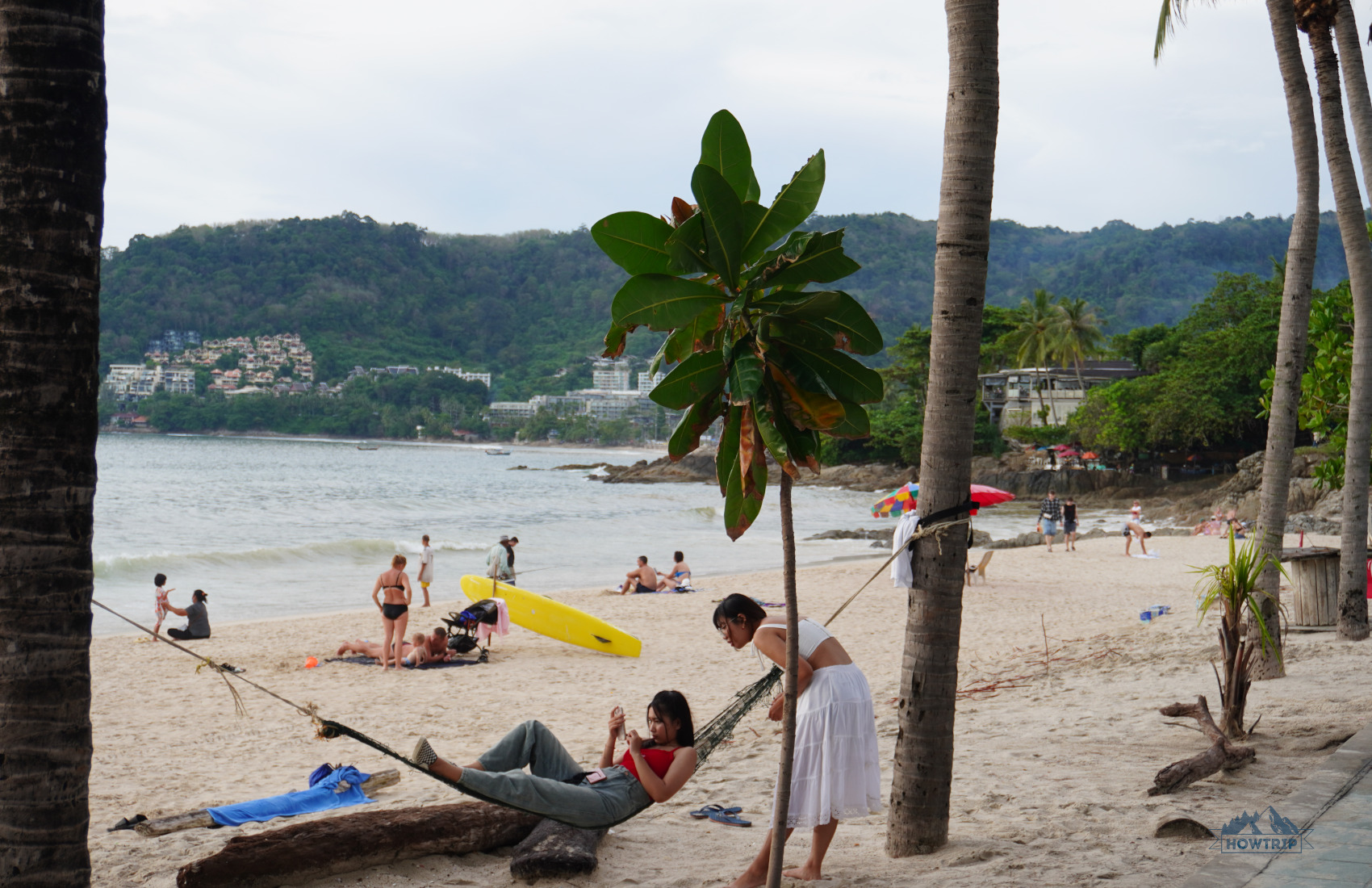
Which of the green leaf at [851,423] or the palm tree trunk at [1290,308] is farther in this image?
the palm tree trunk at [1290,308]

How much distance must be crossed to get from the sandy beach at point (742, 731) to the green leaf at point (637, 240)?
2047 mm

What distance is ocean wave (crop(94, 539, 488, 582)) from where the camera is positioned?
690 inches

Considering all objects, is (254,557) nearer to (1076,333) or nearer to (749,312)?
(749,312)

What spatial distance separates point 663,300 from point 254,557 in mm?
19510

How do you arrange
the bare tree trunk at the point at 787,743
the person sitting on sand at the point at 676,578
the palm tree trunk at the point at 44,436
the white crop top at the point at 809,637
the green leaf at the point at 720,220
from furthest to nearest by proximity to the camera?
the person sitting on sand at the point at 676,578
the white crop top at the point at 809,637
the bare tree trunk at the point at 787,743
the green leaf at the point at 720,220
the palm tree trunk at the point at 44,436

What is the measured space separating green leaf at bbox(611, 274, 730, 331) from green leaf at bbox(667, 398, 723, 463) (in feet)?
0.72

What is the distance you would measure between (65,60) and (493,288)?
4832 inches

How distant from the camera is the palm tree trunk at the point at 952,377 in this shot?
2.95 meters

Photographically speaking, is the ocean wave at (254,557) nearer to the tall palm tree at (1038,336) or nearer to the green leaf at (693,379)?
the green leaf at (693,379)

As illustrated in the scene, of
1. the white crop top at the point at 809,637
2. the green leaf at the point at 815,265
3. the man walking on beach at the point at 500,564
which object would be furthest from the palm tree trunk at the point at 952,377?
the man walking on beach at the point at 500,564

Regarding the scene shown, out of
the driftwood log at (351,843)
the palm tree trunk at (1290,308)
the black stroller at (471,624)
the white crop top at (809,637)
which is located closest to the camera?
the white crop top at (809,637)

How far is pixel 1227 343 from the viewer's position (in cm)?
3425

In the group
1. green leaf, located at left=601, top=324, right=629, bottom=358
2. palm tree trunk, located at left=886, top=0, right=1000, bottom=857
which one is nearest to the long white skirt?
palm tree trunk, located at left=886, top=0, right=1000, bottom=857

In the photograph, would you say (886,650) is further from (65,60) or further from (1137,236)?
(1137,236)
